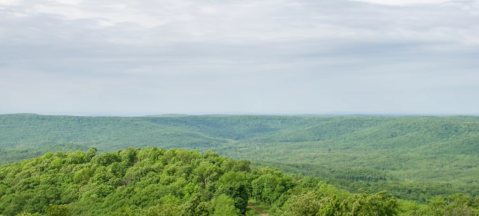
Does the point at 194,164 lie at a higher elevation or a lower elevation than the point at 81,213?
higher

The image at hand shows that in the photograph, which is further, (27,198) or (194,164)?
(194,164)

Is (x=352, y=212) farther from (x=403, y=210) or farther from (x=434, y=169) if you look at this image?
(x=434, y=169)

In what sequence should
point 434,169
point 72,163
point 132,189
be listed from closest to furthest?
point 132,189 → point 72,163 → point 434,169

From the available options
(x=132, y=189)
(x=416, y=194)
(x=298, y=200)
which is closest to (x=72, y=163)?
(x=132, y=189)

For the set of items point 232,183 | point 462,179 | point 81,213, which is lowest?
point 462,179

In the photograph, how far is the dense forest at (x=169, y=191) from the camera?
143 ft

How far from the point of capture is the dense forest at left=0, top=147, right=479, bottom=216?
43.7 m

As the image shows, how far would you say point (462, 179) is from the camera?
6639 inches

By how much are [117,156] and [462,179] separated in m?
146

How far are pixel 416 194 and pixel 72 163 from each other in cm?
9466

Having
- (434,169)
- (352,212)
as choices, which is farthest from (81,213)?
(434,169)

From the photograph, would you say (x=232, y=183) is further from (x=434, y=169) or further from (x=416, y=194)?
(x=434, y=169)

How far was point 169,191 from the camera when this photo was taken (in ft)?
192

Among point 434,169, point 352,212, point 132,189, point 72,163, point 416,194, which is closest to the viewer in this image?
point 352,212
